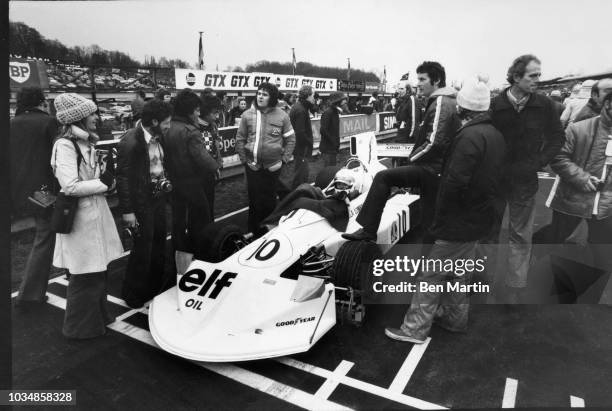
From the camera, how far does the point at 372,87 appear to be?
33.9 meters

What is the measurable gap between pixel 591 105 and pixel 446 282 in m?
2.53

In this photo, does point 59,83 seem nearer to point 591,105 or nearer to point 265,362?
point 265,362

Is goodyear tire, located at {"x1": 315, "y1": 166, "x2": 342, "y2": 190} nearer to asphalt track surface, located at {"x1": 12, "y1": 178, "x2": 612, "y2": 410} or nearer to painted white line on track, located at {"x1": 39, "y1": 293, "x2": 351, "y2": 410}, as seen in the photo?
asphalt track surface, located at {"x1": 12, "y1": 178, "x2": 612, "y2": 410}

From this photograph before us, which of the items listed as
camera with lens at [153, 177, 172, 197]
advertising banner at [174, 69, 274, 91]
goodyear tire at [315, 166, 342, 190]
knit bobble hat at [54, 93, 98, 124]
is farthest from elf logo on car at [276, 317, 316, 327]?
advertising banner at [174, 69, 274, 91]

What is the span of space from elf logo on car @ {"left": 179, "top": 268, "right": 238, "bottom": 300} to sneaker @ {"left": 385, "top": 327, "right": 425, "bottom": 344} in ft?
4.37

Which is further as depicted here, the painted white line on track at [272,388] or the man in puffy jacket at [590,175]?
the man in puffy jacket at [590,175]

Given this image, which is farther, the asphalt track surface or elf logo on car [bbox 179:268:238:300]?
elf logo on car [bbox 179:268:238:300]

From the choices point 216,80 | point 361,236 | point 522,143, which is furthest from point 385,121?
point 361,236

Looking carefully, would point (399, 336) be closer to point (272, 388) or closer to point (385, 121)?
point (272, 388)

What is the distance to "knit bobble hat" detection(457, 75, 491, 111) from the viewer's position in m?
3.20

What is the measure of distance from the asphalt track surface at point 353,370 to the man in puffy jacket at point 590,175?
891 mm

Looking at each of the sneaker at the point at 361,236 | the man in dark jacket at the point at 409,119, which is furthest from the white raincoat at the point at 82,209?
the man in dark jacket at the point at 409,119

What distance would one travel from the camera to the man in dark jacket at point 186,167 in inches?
172

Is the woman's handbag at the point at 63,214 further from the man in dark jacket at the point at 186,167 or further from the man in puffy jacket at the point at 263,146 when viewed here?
the man in puffy jacket at the point at 263,146
